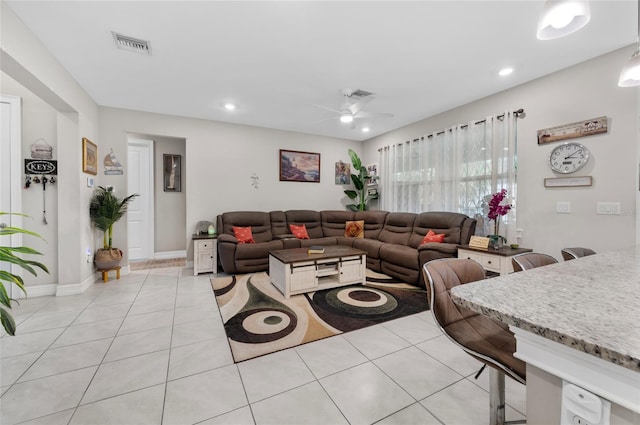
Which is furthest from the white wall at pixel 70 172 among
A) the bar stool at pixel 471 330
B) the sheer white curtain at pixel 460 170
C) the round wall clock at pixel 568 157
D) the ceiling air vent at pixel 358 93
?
the round wall clock at pixel 568 157

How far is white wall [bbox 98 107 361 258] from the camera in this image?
4227mm

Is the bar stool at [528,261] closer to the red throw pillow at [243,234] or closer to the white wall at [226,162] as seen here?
the red throw pillow at [243,234]

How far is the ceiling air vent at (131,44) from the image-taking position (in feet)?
7.88

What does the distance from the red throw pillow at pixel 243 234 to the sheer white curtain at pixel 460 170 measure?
9.59ft

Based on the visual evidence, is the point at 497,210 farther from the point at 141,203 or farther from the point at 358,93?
the point at 141,203

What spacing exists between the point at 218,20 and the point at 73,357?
293 centimetres

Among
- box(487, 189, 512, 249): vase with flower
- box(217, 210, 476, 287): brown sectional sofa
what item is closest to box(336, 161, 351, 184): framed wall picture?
box(217, 210, 476, 287): brown sectional sofa

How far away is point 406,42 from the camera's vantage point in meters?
2.45

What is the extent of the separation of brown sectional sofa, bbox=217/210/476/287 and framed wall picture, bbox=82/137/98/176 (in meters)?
1.87

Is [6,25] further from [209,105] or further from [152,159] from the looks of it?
[152,159]

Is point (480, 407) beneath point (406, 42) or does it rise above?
Answer: beneath

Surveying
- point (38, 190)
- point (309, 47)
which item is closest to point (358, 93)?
point (309, 47)

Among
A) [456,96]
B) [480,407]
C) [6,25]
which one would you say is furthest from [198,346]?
[456,96]

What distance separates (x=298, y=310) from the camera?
2.80 meters
